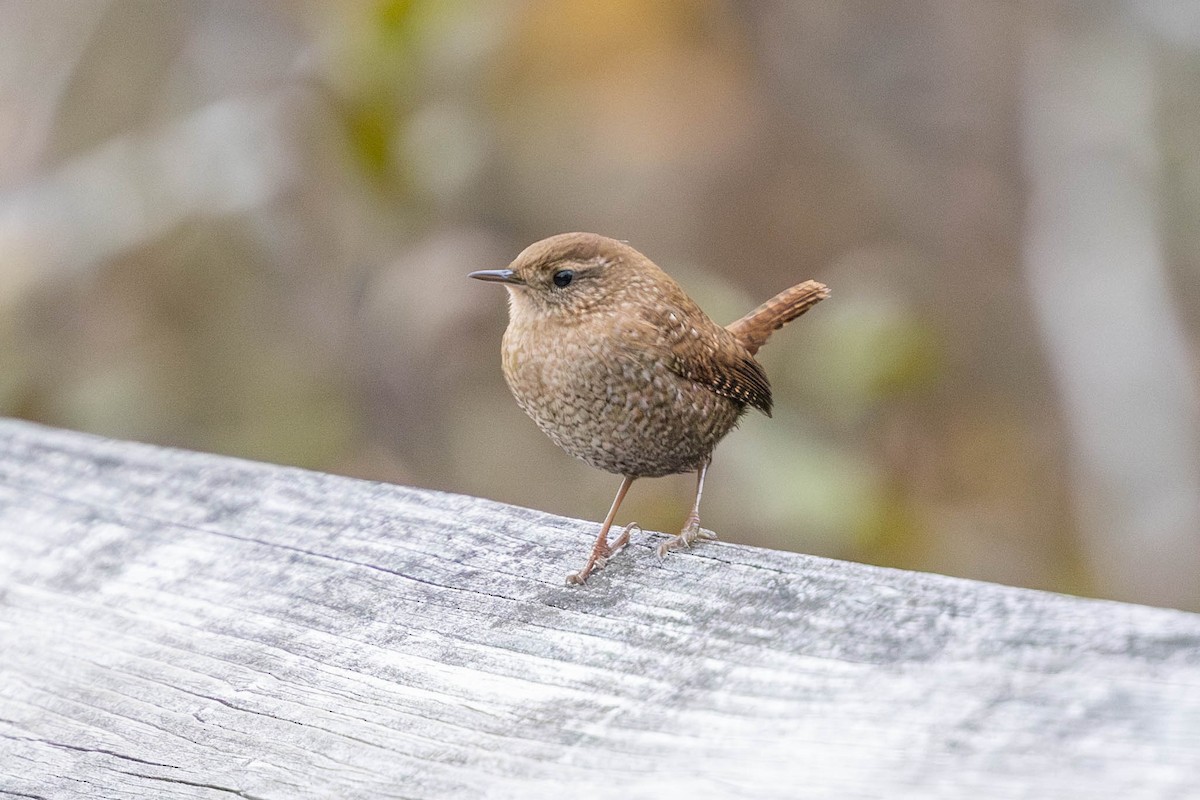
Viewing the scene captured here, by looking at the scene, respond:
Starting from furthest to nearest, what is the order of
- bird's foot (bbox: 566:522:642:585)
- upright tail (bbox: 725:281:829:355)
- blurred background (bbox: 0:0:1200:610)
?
blurred background (bbox: 0:0:1200:610)
upright tail (bbox: 725:281:829:355)
bird's foot (bbox: 566:522:642:585)

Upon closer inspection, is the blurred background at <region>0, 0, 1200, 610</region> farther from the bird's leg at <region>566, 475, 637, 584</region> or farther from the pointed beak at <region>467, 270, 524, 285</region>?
the bird's leg at <region>566, 475, 637, 584</region>

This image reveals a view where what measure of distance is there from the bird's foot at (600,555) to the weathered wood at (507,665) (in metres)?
0.03

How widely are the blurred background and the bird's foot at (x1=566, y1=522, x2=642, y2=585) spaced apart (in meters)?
2.05

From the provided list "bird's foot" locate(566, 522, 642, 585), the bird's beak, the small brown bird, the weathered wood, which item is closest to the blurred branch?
the small brown bird

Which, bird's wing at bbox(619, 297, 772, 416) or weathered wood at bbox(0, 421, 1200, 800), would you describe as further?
bird's wing at bbox(619, 297, 772, 416)

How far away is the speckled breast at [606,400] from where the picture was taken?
8.42 ft

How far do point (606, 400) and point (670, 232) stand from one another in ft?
9.58

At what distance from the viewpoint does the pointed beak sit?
104 inches

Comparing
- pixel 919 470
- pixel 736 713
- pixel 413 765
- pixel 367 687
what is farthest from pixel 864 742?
pixel 919 470

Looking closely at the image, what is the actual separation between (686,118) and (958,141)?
1082mm

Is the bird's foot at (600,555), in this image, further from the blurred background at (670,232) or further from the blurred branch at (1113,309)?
the blurred branch at (1113,309)

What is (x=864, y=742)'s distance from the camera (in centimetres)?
137

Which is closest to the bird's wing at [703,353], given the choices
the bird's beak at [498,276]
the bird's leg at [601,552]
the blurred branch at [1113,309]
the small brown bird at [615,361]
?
the small brown bird at [615,361]

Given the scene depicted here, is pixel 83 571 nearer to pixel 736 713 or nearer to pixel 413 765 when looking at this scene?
pixel 413 765
